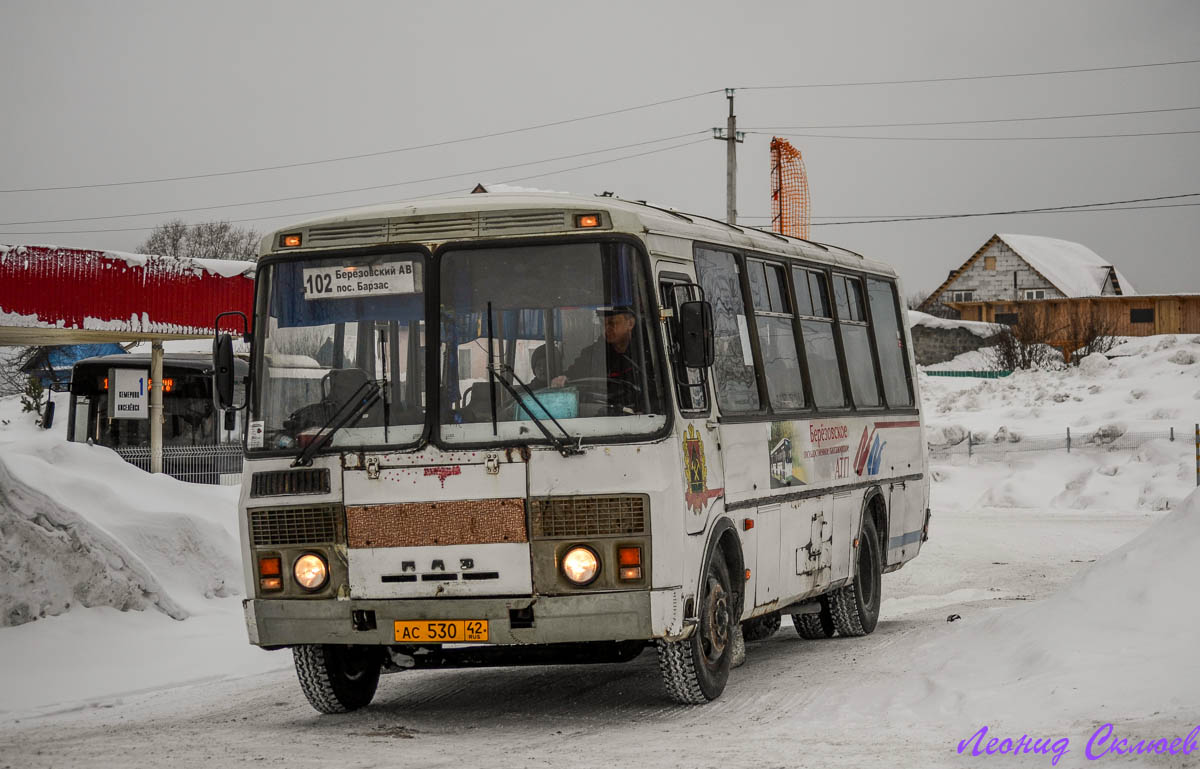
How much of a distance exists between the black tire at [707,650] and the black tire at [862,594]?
3589 mm

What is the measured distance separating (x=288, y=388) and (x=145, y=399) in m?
29.1

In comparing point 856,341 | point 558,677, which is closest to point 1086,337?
point 856,341

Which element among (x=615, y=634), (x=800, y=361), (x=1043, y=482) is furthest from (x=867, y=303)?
(x=1043, y=482)

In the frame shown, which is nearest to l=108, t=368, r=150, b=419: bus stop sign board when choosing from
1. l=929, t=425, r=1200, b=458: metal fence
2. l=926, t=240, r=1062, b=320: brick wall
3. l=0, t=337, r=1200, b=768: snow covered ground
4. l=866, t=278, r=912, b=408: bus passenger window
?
l=0, t=337, r=1200, b=768: snow covered ground

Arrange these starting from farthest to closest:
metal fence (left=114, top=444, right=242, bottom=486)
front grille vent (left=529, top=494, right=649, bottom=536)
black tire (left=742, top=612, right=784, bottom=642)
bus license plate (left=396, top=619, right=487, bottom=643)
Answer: metal fence (left=114, top=444, right=242, bottom=486) → black tire (left=742, top=612, right=784, bottom=642) → bus license plate (left=396, top=619, right=487, bottom=643) → front grille vent (left=529, top=494, right=649, bottom=536)

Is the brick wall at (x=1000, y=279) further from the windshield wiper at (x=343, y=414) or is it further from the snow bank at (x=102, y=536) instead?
the windshield wiper at (x=343, y=414)

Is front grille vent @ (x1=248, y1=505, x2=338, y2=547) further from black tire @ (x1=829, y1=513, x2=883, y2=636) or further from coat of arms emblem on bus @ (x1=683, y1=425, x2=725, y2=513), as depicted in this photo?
black tire @ (x1=829, y1=513, x2=883, y2=636)

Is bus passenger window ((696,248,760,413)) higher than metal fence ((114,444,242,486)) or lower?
higher

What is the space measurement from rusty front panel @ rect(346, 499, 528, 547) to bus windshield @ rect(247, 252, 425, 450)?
0.40m

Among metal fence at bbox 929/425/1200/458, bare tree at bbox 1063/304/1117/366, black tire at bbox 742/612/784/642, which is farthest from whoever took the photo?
bare tree at bbox 1063/304/1117/366

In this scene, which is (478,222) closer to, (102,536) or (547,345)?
(547,345)

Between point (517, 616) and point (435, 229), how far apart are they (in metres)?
2.29

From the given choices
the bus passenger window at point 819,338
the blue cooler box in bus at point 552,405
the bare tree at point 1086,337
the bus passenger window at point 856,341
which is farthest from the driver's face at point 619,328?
the bare tree at point 1086,337

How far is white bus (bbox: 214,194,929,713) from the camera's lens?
27.9ft
